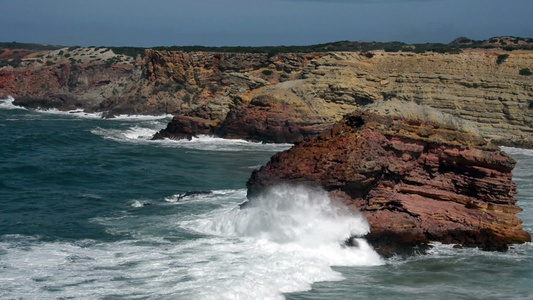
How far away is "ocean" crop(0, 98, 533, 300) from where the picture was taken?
412 inches

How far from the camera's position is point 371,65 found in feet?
154

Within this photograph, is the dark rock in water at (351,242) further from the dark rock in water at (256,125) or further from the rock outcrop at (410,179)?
the dark rock in water at (256,125)

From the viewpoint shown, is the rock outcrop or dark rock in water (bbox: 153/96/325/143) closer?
the rock outcrop

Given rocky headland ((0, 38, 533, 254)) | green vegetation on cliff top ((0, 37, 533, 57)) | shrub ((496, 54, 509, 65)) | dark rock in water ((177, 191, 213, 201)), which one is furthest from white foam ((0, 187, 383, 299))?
green vegetation on cliff top ((0, 37, 533, 57))

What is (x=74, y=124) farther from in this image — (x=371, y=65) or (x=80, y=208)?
(x=80, y=208)

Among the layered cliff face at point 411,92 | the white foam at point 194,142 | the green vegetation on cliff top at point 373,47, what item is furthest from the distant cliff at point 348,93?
the green vegetation on cliff top at point 373,47

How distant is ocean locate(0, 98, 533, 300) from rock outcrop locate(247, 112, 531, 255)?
Answer: 1.08ft

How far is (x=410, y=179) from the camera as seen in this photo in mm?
13383

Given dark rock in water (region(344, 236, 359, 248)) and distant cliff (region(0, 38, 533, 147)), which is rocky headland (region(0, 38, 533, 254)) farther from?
dark rock in water (region(344, 236, 359, 248))

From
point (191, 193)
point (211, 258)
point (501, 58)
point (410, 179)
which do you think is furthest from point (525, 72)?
point (211, 258)

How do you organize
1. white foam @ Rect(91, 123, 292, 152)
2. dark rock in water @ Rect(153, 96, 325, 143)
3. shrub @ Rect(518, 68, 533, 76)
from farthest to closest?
shrub @ Rect(518, 68, 533, 76), dark rock in water @ Rect(153, 96, 325, 143), white foam @ Rect(91, 123, 292, 152)

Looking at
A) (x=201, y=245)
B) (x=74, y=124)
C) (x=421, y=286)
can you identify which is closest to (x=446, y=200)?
(x=421, y=286)

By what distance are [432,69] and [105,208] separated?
32317 millimetres

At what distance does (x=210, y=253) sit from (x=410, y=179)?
4.42m
